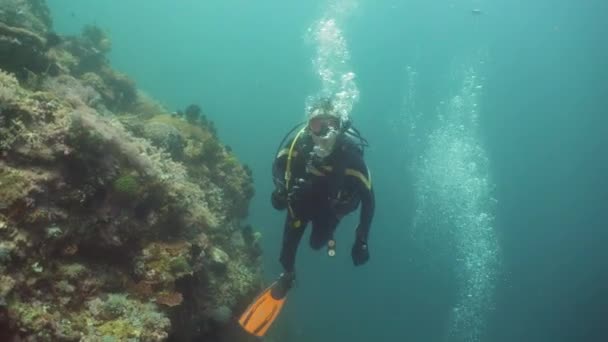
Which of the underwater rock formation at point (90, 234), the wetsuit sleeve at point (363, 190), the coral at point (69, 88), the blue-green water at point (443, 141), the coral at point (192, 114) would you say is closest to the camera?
the underwater rock formation at point (90, 234)

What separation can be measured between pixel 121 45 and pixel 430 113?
7949cm

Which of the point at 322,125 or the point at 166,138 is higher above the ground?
the point at 166,138

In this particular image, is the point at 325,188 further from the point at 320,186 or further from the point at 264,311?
the point at 264,311

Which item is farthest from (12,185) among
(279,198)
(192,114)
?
(192,114)

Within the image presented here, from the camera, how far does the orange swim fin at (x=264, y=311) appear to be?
7266mm

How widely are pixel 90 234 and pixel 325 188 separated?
3.51m

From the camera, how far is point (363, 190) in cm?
699

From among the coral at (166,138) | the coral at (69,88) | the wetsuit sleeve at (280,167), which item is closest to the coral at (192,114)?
the coral at (166,138)

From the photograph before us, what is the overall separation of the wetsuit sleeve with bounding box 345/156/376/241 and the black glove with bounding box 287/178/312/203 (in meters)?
0.71

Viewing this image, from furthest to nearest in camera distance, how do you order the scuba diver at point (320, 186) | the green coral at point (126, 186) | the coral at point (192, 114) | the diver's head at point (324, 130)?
the coral at point (192, 114), the scuba diver at point (320, 186), the diver's head at point (324, 130), the green coral at point (126, 186)

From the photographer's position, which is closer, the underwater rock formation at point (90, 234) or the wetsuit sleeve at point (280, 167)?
the underwater rock formation at point (90, 234)

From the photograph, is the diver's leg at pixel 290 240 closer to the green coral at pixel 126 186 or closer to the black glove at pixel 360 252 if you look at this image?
the black glove at pixel 360 252

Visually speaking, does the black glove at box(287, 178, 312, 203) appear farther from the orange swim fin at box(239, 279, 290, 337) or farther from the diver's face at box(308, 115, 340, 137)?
the orange swim fin at box(239, 279, 290, 337)

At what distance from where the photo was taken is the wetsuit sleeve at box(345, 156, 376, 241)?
6969mm
